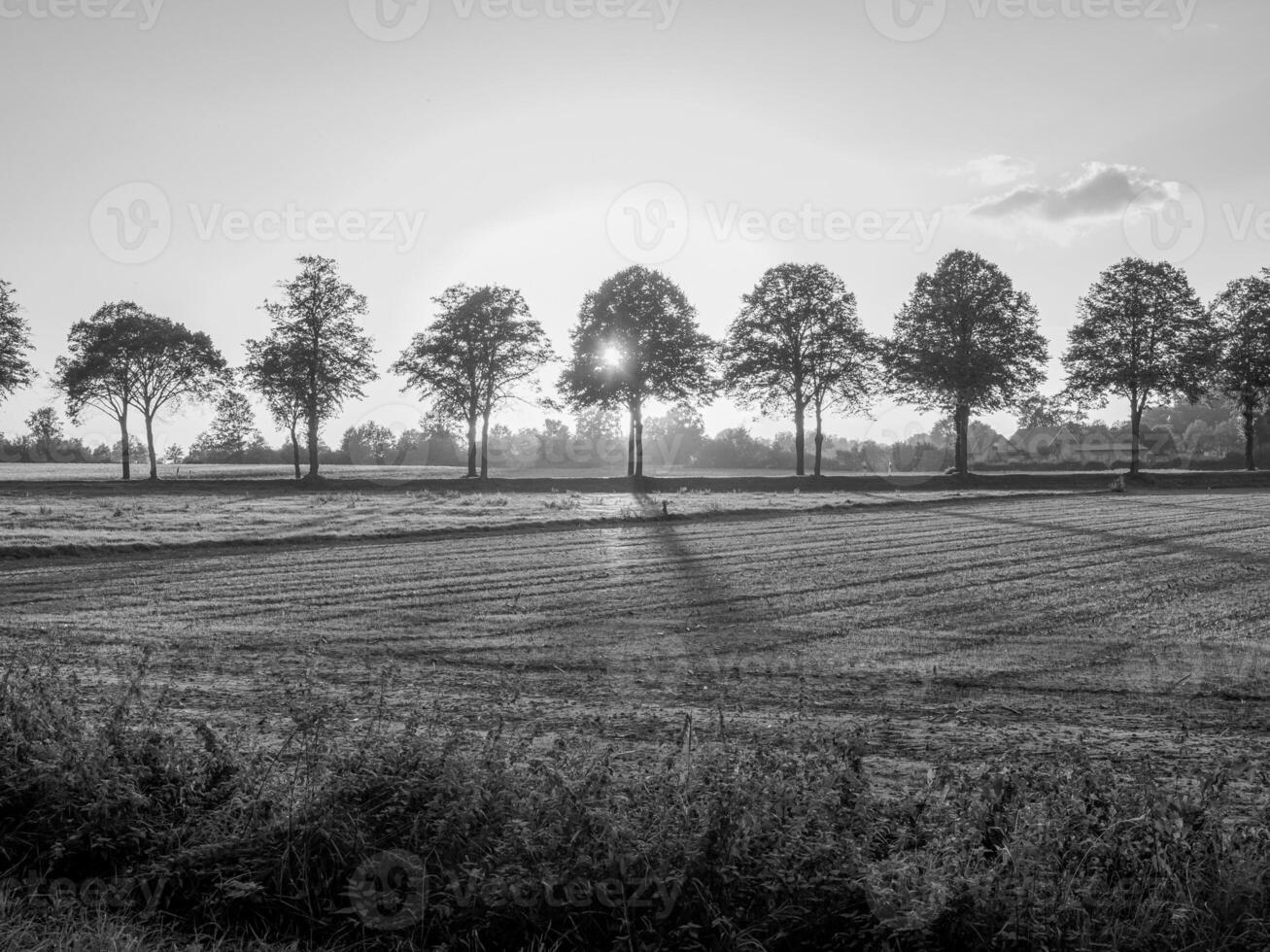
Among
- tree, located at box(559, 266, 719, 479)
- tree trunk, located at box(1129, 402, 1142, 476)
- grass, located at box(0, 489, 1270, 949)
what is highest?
tree, located at box(559, 266, 719, 479)

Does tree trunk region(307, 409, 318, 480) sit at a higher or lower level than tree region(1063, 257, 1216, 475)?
lower

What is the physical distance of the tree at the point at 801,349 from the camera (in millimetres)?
55875

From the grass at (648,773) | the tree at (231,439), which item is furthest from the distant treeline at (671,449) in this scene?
the grass at (648,773)

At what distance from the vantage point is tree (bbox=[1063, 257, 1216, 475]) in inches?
2240

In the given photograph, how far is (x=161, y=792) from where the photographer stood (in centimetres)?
568

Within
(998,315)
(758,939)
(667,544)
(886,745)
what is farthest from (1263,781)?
→ (998,315)

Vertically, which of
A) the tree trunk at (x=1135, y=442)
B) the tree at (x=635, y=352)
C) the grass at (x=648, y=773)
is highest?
the tree at (x=635, y=352)

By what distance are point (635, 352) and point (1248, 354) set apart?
136 ft

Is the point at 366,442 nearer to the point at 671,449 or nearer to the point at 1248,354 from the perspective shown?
the point at 671,449

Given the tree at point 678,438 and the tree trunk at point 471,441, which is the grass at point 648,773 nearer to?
the tree trunk at point 471,441

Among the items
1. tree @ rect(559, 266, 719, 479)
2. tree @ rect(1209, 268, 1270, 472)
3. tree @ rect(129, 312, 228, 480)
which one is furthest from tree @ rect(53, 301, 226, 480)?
tree @ rect(1209, 268, 1270, 472)

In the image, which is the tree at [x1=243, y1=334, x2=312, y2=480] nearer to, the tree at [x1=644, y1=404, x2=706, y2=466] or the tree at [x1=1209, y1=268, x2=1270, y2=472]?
the tree at [x1=644, y1=404, x2=706, y2=466]

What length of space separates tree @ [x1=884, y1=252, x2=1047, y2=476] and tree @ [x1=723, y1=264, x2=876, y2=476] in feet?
8.53

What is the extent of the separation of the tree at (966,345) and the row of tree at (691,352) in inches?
3.3
